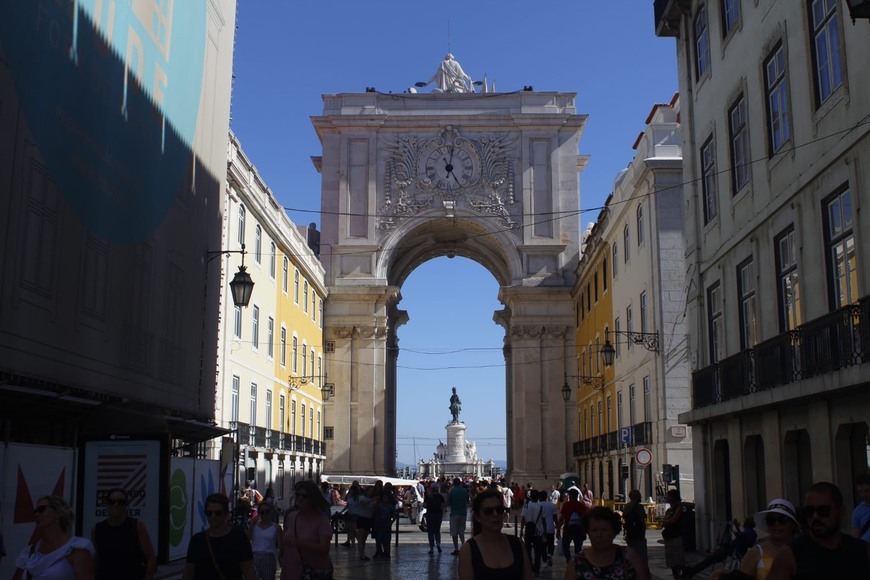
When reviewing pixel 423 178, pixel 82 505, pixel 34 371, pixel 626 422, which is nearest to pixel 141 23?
pixel 34 371

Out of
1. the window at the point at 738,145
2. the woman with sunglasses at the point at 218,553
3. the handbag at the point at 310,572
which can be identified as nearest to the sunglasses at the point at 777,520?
the woman with sunglasses at the point at 218,553

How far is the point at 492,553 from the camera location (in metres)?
5.77

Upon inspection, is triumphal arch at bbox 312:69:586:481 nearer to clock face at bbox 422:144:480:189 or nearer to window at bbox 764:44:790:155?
clock face at bbox 422:144:480:189

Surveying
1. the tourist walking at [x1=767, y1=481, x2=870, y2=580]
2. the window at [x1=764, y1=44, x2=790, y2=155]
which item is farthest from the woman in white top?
the window at [x1=764, y1=44, x2=790, y2=155]

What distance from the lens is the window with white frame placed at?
108ft

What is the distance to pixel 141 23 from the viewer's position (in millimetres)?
18250

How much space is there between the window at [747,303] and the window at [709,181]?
2.02 metres

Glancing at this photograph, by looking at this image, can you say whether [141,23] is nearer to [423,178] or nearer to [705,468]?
[705,468]

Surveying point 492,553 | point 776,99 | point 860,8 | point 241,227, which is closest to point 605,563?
point 492,553

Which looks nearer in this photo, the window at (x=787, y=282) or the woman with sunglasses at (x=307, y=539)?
the woman with sunglasses at (x=307, y=539)

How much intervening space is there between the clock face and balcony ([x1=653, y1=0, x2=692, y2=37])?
3008 centimetres

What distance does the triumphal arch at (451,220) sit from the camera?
52.0 m

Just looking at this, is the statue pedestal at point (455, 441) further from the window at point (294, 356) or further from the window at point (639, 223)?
the window at point (639, 223)

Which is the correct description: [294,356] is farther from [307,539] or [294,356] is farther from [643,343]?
[307,539]
